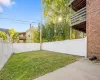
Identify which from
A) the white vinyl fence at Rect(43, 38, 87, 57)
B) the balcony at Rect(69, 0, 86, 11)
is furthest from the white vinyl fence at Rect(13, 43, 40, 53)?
the balcony at Rect(69, 0, 86, 11)

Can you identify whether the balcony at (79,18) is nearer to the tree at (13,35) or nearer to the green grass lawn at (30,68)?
the green grass lawn at (30,68)

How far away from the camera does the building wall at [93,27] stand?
9.78 m

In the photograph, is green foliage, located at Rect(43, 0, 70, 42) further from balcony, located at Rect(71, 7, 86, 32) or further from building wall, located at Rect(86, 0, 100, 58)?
building wall, located at Rect(86, 0, 100, 58)

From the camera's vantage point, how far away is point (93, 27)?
10242 mm

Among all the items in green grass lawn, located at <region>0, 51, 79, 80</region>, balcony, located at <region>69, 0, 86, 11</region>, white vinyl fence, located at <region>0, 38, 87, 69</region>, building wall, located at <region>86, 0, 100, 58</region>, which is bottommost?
green grass lawn, located at <region>0, 51, 79, 80</region>

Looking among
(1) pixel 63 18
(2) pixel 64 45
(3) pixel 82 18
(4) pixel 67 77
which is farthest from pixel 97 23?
(1) pixel 63 18

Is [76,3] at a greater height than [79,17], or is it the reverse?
[76,3]

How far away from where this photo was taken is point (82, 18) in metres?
12.7

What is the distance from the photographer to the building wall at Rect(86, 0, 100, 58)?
9778 mm

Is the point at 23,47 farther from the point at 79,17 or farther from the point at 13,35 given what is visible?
the point at 13,35

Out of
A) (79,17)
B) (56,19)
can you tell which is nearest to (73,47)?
(79,17)

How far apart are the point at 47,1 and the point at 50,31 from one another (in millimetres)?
5471

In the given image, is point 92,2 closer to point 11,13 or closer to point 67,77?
point 67,77

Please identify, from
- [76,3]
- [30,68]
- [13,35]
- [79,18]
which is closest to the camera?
[30,68]
